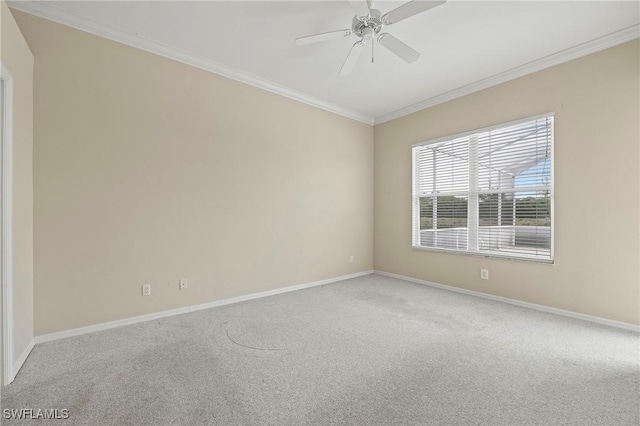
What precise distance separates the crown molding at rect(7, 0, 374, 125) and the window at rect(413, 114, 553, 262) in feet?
6.93

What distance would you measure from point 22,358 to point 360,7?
3786mm

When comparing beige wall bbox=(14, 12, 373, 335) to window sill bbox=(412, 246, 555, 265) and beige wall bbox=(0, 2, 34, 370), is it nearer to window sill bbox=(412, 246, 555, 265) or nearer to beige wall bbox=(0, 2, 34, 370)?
beige wall bbox=(0, 2, 34, 370)

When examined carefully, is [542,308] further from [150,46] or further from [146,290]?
[150,46]

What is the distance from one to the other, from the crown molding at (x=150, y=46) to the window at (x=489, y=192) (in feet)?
6.93

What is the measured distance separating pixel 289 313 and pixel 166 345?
4.06 feet

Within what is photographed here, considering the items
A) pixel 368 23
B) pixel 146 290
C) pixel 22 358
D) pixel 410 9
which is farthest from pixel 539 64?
pixel 22 358

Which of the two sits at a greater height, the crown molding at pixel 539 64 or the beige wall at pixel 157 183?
the crown molding at pixel 539 64

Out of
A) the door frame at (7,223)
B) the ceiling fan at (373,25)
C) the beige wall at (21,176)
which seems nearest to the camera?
the door frame at (7,223)

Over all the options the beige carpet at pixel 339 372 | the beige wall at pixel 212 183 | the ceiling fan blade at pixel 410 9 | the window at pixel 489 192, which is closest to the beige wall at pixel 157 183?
the beige wall at pixel 212 183

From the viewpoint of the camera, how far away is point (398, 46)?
96.9 inches

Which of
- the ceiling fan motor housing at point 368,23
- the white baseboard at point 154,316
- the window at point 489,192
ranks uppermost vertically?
the ceiling fan motor housing at point 368,23

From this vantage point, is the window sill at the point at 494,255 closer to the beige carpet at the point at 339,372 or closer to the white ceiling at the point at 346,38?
the beige carpet at the point at 339,372

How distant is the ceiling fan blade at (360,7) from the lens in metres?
2.30

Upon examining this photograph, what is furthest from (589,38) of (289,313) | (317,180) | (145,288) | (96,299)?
(96,299)
